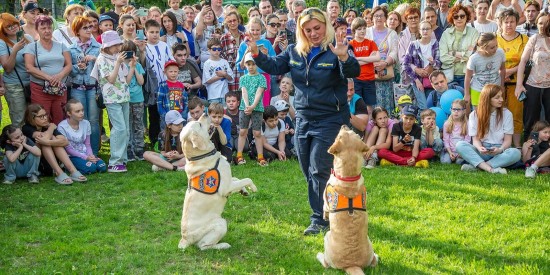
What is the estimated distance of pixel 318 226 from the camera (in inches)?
247

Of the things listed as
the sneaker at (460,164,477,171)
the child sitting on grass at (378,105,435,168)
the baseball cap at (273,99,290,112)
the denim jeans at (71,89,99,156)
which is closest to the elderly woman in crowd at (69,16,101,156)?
the denim jeans at (71,89,99,156)

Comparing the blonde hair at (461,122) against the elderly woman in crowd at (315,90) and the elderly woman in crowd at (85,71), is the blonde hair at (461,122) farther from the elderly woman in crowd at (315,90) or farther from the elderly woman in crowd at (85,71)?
the elderly woman in crowd at (85,71)

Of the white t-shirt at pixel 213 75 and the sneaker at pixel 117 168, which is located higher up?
the white t-shirt at pixel 213 75

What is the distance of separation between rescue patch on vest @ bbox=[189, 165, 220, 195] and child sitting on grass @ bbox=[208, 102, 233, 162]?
2.91 meters

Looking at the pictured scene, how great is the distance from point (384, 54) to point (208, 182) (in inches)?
226

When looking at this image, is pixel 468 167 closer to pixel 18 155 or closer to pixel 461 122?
pixel 461 122

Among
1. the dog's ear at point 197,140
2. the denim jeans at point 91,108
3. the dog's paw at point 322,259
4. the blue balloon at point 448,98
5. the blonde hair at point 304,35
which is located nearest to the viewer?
the dog's paw at point 322,259

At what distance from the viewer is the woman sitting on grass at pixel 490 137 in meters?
8.87

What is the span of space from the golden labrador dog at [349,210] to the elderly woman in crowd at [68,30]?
600cm

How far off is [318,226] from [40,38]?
5192mm

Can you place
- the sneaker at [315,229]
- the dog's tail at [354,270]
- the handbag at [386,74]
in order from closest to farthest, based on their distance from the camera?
1. the dog's tail at [354,270]
2. the sneaker at [315,229]
3. the handbag at [386,74]

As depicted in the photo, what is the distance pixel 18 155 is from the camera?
28.3 feet

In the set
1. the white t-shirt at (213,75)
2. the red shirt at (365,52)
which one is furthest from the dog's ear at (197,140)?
the red shirt at (365,52)

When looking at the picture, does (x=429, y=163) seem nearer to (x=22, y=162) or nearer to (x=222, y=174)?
(x=222, y=174)
